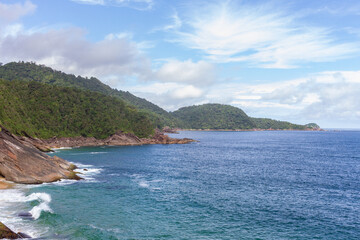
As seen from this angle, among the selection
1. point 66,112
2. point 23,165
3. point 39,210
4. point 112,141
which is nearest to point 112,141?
point 112,141

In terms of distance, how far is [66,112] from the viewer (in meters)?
145

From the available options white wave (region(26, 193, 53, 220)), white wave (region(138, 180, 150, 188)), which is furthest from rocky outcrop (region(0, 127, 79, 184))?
white wave (region(138, 180, 150, 188))

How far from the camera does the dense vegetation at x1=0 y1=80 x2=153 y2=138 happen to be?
420ft

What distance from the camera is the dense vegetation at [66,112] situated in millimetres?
127938

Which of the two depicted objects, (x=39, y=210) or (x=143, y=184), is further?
(x=143, y=184)

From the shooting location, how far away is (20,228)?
28.5m

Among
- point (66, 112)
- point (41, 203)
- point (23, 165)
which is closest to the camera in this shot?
point (41, 203)

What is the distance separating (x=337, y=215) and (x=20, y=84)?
157952mm

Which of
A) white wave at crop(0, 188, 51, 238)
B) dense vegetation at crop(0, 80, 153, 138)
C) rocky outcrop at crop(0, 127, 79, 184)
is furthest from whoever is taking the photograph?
dense vegetation at crop(0, 80, 153, 138)

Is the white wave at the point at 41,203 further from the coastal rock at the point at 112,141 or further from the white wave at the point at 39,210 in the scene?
the coastal rock at the point at 112,141

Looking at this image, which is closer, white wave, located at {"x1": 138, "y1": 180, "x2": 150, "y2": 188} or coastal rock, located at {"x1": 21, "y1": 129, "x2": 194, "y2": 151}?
white wave, located at {"x1": 138, "y1": 180, "x2": 150, "y2": 188}

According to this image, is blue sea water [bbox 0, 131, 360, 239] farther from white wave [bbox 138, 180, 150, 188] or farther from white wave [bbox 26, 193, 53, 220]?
white wave [bbox 138, 180, 150, 188]

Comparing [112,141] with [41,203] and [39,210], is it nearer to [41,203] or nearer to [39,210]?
[41,203]

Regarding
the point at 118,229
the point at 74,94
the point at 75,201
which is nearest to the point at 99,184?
the point at 75,201
